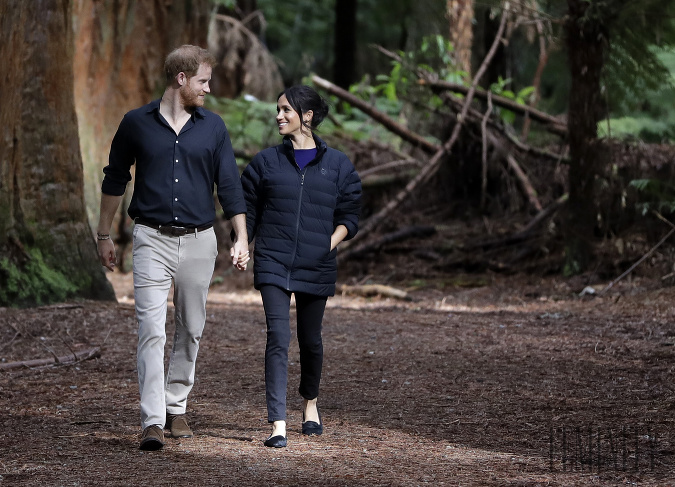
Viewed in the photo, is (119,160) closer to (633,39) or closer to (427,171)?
(633,39)

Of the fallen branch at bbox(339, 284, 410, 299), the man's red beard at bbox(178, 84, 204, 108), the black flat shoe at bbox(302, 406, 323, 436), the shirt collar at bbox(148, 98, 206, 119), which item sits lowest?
the fallen branch at bbox(339, 284, 410, 299)

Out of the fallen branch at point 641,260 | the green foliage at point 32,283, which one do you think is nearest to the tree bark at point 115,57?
the green foliage at point 32,283

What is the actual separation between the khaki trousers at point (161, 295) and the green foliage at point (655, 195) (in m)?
7.51

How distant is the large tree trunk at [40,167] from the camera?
902 centimetres

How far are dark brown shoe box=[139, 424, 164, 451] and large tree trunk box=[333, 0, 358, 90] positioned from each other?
20950mm

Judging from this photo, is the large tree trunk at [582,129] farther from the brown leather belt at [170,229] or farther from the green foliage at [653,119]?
the brown leather belt at [170,229]

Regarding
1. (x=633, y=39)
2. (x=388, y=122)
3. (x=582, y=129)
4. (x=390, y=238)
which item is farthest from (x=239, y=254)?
(x=388, y=122)

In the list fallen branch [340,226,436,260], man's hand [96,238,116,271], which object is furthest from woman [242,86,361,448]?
fallen branch [340,226,436,260]

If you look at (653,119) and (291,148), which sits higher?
(653,119)

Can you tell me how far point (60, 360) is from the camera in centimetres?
739

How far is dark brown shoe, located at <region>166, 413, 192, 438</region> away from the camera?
5117 millimetres

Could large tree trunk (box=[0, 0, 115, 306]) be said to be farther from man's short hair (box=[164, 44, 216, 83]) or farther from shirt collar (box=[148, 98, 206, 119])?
man's short hair (box=[164, 44, 216, 83])

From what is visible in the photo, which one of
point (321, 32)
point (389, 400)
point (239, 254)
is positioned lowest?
point (389, 400)

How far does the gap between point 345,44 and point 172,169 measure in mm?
21023
